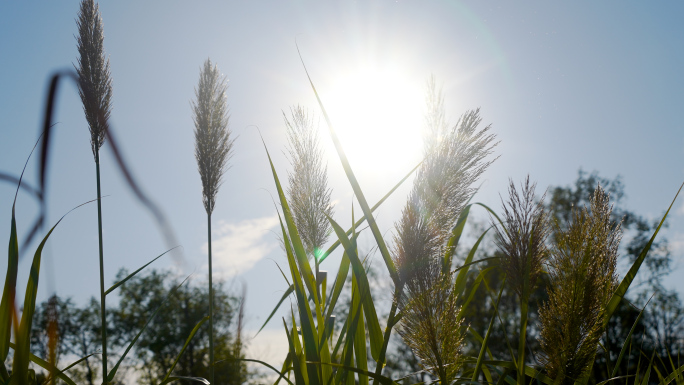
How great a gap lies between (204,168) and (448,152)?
124cm

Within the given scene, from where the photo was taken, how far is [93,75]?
2166mm

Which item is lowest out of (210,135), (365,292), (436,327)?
(436,327)

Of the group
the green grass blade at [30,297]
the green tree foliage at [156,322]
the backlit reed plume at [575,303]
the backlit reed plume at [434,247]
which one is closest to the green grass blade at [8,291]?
the green grass blade at [30,297]

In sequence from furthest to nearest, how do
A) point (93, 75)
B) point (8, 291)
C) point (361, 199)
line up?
point (93, 75), point (8, 291), point (361, 199)

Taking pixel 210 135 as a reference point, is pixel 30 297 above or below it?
below

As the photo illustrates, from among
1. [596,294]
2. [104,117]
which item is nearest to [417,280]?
[596,294]

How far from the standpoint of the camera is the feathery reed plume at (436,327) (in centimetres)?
121

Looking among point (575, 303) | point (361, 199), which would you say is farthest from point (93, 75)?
point (575, 303)

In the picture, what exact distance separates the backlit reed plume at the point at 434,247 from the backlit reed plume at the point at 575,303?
0.24 meters

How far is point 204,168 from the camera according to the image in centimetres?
218

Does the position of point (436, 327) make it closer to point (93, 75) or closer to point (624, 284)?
point (624, 284)

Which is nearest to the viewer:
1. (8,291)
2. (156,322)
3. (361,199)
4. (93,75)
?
(361,199)

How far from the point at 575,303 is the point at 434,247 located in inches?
14.8

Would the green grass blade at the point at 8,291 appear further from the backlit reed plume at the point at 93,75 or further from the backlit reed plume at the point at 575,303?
the backlit reed plume at the point at 575,303
